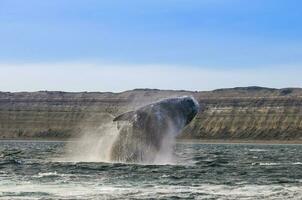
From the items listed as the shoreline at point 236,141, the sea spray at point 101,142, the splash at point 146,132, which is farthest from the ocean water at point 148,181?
the shoreline at point 236,141

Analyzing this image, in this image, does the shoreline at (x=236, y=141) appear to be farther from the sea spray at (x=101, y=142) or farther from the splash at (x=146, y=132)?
the splash at (x=146, y=132)

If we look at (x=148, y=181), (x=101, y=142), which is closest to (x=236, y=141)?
(x=101, y=142)

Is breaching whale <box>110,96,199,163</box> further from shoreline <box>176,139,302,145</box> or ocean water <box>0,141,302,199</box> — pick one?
shoreline <box>176,139,302,145</box>

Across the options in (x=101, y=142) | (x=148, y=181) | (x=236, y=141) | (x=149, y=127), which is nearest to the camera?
(x=148, y=181)

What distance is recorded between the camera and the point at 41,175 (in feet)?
135

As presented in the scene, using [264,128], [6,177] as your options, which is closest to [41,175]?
[6,177]

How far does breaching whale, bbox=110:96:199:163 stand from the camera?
1839 inches

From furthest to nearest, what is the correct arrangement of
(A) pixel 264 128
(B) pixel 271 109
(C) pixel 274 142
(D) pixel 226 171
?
1. (B) pixel 271 109
2. (A) pixel 264 128
3. (C) pixel 274 142
4. (D) pixel 226 171

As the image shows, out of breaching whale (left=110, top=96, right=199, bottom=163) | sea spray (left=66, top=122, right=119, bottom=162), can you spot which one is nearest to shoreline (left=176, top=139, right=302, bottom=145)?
sea spray (left=66, top=122, right=119, bottom=162)

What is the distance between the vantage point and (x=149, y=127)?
47.2m

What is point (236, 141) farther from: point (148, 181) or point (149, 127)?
point (148, 181)

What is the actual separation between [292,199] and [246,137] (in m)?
150

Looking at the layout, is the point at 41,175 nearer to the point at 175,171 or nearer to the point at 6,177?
the point at 6,177

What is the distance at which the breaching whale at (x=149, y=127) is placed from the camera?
4672 centimetres
